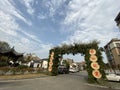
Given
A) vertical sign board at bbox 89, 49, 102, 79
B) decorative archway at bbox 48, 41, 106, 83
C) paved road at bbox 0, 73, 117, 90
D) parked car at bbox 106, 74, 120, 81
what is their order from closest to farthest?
paved road at bbox 0, 73, 117, 90 < vertical sign board at bbox 89, 49, 102, 79 < decorative archway at bbox 48, 41, 106, 83 < parked car at bbox 106, 74, 120, 81

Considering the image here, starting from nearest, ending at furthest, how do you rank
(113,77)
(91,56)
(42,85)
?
1. (42,85)
2. (113,77)
3. (91,56)

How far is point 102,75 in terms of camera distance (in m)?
16.1

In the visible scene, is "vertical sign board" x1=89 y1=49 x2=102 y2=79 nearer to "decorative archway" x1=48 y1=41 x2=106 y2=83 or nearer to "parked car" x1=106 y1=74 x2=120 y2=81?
"decorative archway" x1=48 y1=41 x2=106 y2=83

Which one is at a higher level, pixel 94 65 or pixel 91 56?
pixel 91 56

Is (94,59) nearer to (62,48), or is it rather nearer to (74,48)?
(74,48)

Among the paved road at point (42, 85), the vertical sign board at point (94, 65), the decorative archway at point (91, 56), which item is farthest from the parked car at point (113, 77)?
the paved road at point (42, 85)

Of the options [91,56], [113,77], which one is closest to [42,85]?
[91,56]

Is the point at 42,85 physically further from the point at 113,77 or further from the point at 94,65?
the point at 113,77

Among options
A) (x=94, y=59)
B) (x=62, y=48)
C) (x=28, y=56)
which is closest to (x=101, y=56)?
(x=94, y=59)

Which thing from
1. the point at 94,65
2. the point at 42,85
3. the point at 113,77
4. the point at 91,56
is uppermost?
the point at 91,56

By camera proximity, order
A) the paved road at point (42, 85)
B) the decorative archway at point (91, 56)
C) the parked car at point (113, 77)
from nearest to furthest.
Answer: the paved road at point (42, 85), the decorative archway at point (91, 56), the parked car at point (113, 77)

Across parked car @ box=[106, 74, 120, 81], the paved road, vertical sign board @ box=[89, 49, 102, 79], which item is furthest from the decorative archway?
the paved road

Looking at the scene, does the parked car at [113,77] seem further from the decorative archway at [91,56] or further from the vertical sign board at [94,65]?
the vertical sign board at [94,65]

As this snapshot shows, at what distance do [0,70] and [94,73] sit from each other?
1542cm
